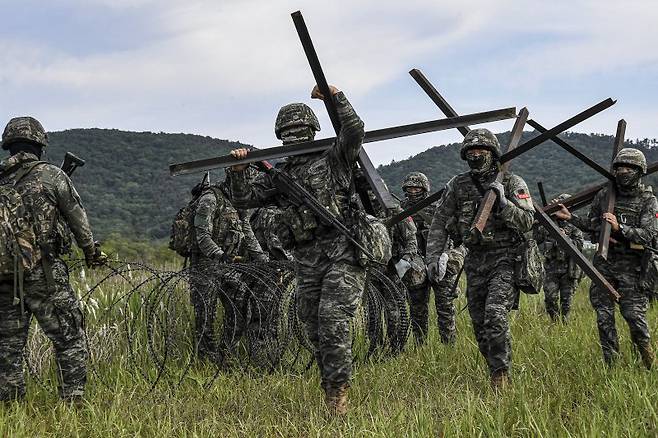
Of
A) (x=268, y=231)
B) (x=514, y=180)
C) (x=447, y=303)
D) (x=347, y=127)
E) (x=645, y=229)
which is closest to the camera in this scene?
(x=347, y=127)

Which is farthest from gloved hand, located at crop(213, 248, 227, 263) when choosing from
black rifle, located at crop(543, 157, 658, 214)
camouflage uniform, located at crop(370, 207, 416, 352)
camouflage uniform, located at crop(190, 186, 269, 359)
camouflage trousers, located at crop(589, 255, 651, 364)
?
camouflage trousers, located at crop(589, 255, 651, 364)

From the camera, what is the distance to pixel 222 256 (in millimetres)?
7410

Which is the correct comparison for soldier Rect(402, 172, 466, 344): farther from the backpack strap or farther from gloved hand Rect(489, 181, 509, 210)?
the backpack strap

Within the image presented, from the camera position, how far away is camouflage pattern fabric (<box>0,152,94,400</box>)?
16.7ft

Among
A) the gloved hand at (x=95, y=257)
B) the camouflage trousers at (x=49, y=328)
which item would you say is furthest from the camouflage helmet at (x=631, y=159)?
the camouflage trousers at (x=49, y=328)

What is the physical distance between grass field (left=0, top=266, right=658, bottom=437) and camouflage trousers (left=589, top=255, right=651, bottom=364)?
18 cm

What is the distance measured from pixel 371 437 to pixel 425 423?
34 cm

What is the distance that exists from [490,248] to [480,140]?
35.6 inches

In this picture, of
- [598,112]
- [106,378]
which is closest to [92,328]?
[106,378]

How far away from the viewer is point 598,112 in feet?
18.9

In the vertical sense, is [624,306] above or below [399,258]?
below

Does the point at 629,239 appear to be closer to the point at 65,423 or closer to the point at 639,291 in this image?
the point at 639,291

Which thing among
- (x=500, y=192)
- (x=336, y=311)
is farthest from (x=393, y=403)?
(x=500, y=192)

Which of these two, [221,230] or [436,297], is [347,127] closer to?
[221,230]
